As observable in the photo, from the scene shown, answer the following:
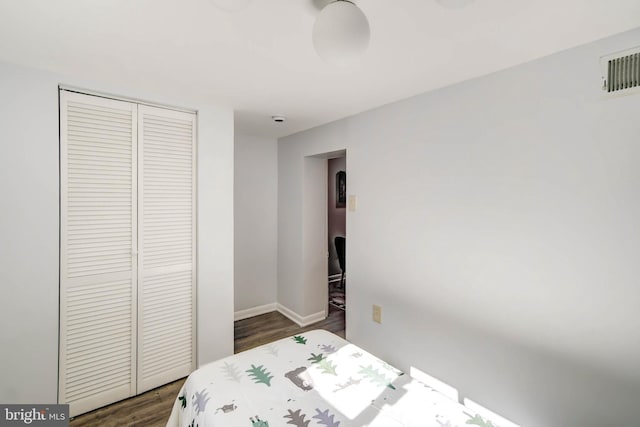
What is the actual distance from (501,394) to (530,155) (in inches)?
58.2

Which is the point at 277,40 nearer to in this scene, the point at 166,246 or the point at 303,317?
the point at 166,246

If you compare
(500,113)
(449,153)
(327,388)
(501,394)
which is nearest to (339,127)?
(449,153)

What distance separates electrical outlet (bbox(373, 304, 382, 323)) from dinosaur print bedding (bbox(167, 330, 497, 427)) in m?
0.82

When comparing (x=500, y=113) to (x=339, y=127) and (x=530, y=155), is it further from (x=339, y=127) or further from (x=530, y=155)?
(x=339, y=127)

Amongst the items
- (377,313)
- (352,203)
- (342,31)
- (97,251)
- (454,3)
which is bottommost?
(377,313)

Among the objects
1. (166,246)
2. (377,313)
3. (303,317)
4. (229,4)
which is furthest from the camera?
(303,317)

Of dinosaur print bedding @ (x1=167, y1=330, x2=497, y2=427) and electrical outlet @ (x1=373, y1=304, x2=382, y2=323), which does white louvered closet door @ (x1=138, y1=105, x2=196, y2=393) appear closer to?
dinosaur print bedding @ (x1=167, y1=330, x2=497, y2=427)

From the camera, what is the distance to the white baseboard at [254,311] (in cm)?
370

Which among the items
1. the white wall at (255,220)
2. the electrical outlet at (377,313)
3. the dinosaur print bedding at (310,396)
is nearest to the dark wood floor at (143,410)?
the dinosaur print bedding at (310,396)

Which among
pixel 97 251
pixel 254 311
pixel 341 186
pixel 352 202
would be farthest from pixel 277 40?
pixel 341 186

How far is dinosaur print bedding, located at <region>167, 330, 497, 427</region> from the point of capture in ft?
4.10

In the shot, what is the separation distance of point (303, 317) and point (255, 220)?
1380 millimetres

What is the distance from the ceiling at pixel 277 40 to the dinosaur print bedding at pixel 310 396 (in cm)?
175

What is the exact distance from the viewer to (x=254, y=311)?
383cm
